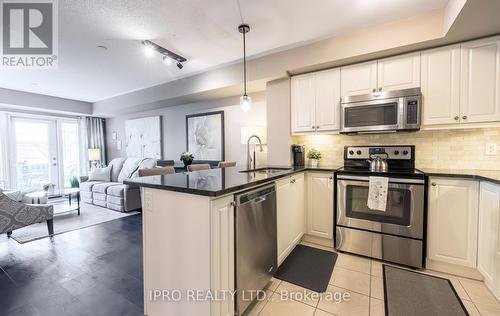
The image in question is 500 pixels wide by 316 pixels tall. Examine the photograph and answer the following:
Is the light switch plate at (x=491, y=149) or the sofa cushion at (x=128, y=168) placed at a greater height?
the light switch plate at (x=491, y=149)

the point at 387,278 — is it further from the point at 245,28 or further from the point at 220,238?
the point at 245,28

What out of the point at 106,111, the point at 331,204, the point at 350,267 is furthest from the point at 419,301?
the point at 106,111

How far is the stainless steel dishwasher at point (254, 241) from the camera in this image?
1448 millimetres

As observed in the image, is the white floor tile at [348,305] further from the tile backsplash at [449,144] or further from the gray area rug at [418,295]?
the tile backsplash at [449,144]

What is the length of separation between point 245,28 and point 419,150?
8.12 feet

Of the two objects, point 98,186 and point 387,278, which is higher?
point 98,186

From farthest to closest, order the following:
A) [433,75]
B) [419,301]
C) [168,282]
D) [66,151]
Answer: [66,151]
[433,75]
[419,301]
[168,282]

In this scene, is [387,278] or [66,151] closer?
[387,278]

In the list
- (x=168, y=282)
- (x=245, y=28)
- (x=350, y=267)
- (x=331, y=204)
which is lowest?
(x=350, y=267)

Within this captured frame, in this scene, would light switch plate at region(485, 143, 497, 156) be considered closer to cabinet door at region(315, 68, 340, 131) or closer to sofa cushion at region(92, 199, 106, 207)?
cabinet door at region(315, 68, 340, 131)

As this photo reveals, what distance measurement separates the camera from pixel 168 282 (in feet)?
4.75

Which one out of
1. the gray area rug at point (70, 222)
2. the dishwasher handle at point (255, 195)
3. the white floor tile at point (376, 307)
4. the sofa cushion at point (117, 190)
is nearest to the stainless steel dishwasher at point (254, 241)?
the dishwasher handle at point (255, 195)

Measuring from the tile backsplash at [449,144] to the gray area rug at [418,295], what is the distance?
126 centimetres

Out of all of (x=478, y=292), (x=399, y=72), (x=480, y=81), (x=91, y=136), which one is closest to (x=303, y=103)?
(x=399, y=72)
